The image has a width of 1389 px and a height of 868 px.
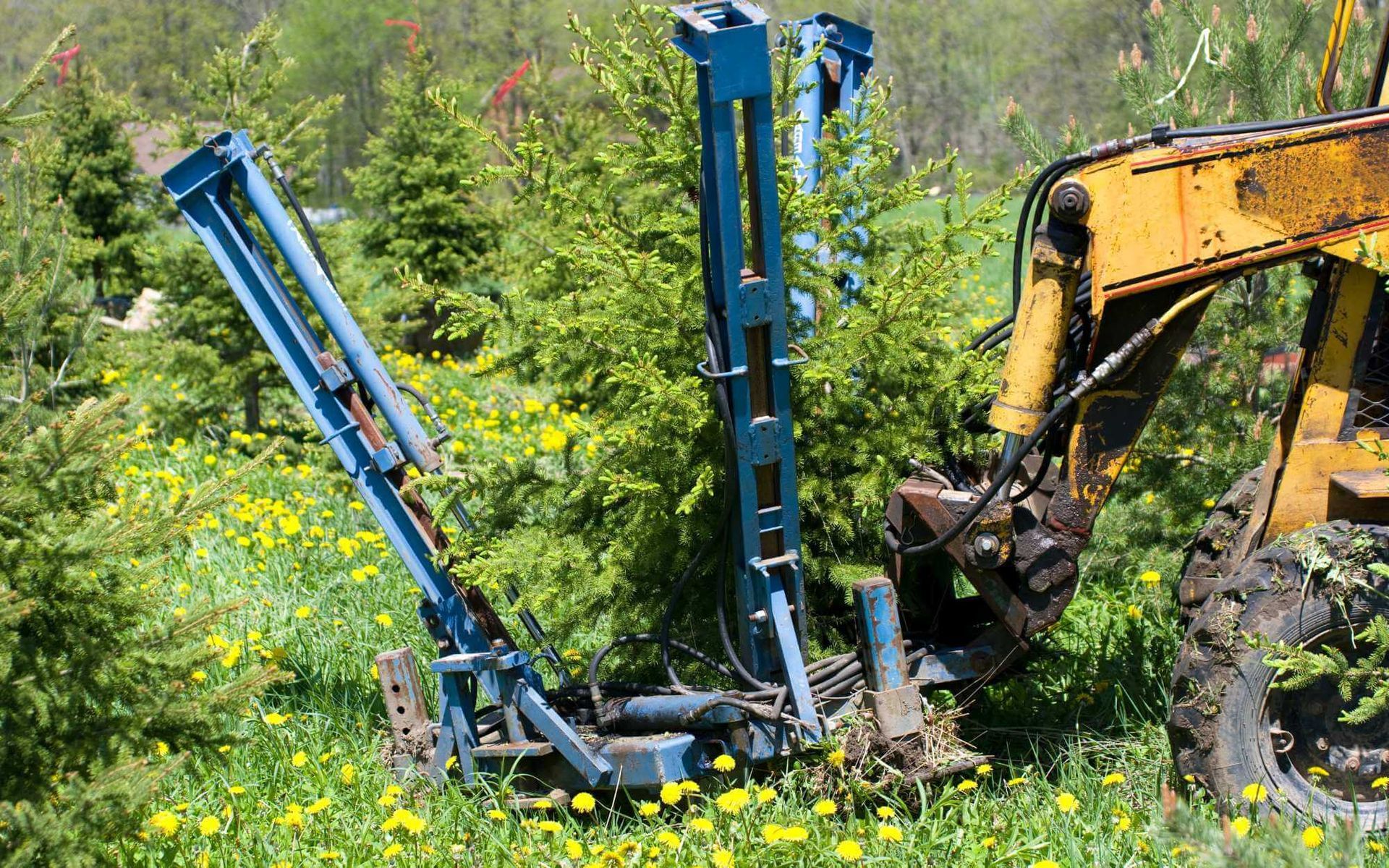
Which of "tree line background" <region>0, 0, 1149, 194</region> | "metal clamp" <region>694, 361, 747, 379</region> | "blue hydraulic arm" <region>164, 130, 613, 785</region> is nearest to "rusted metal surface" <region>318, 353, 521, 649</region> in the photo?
"blue hydraulic arm" <region>164, 130, 613, 785</region>

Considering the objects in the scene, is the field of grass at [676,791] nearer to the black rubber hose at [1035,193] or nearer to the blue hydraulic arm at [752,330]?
the blue hydraulic arm at [752,330]

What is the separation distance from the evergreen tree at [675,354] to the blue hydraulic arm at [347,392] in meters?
0.21

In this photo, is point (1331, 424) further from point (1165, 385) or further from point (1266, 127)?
point (1266, 127)

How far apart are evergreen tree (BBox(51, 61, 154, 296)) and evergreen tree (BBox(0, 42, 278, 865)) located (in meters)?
11.8

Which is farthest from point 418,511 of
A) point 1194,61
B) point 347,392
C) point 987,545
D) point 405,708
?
point 1194,61

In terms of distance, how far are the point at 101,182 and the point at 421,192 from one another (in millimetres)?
3720

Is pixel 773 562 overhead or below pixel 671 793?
overhead

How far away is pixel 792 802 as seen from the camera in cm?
395

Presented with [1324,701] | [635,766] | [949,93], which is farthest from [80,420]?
[949,93]

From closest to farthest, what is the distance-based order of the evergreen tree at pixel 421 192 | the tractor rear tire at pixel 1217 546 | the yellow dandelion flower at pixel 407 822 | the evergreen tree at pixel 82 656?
the evergreen tree at pixel 82 656, the yellow dandelion flower at pixel 407 822, the tractor rear tire at pixel 1217 546, the evergreen tree at pixel 421 192

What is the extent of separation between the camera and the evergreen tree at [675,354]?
4.42m

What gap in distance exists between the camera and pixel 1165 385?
3.91 metres


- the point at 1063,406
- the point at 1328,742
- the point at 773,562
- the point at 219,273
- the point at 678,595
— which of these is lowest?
the point at 1328,742

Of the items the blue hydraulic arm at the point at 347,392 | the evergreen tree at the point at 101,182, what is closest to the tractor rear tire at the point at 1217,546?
the blue hydraulic arm at the point at 347,392
